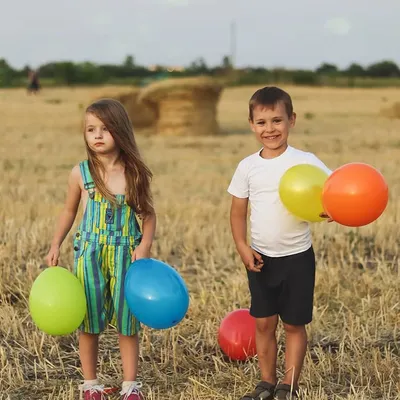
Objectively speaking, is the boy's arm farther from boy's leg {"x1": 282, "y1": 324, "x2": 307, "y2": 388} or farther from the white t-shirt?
boy's leg {"x1": 282, "y1": 324, "x2": 307, "y2": 388}

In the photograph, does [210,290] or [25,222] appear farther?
[25,222]

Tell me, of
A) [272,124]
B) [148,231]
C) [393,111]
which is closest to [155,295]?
[148,231]

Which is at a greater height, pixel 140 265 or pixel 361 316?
pixel 140 265

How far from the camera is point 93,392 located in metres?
3.74

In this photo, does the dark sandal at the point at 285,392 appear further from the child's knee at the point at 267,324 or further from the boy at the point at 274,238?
the child's knee at the point at 267,324

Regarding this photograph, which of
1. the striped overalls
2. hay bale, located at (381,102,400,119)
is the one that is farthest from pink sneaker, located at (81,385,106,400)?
hay bale, located at (381,102,400,119)

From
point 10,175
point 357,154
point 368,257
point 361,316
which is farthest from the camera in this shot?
point 357,154

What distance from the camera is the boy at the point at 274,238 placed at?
12.0 feet

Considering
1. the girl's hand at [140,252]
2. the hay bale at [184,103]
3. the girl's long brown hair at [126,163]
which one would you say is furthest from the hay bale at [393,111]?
the girl's hand at [140,252]

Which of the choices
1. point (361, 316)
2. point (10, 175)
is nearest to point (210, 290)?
point (361, 316)

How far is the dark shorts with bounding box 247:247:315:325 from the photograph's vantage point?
3.66 metres

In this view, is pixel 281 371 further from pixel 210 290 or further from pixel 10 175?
pixel 10 175

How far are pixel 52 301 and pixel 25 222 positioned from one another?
3.72 m

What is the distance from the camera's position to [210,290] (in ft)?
17.2
